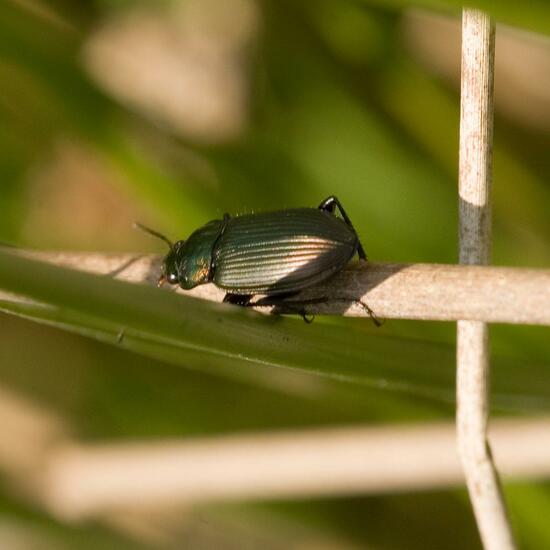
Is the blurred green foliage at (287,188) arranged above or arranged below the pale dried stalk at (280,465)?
above

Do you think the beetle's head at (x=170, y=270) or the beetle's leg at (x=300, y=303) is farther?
the beetle's head at (x=170, y=270)

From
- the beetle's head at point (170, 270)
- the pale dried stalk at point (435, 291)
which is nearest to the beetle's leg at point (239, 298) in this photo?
the beetle's head at point (170, 270)

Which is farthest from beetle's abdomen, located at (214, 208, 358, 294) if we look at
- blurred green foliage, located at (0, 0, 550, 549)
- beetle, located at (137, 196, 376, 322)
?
blurred green foliage, located at (0, 0, 550, 549)

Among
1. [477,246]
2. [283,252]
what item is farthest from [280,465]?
[477,246]

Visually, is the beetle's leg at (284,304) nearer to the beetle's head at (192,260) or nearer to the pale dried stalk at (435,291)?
the pale dried stalk at (435,291)

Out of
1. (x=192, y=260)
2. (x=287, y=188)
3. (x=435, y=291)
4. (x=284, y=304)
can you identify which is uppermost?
(x=287, y=188)

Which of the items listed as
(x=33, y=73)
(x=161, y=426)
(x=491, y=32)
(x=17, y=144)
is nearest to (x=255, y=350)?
(x=491, y=32)

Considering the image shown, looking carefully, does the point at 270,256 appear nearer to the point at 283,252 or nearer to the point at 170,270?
the point at 283,252

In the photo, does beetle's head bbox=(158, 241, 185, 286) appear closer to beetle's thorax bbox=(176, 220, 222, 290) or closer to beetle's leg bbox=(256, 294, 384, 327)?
beetle's thorax bbox=(176, 220, 222, 290)

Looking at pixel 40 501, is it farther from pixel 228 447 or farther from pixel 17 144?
pixel 17 144
